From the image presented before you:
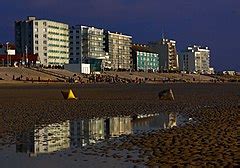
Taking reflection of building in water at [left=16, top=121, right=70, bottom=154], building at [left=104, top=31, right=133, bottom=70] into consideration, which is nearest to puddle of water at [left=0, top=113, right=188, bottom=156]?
reflection of building in water at [left=16, top=121, right=70, bottom=154]

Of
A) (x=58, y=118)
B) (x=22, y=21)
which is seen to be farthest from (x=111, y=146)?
(x=22, y=21)

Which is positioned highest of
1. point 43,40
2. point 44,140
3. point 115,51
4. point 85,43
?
point 43,40

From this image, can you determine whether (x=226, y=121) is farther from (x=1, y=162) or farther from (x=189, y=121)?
(x=1, y=162)

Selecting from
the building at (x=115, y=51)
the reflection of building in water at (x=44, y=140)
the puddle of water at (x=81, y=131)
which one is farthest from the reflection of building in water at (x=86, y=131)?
the building at (x=115, y=51)

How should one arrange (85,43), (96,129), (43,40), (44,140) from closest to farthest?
(44,140), (96,129), (43,40), (85,43)

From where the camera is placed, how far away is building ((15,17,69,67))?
553 feet

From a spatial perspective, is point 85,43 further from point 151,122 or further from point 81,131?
point 81,131

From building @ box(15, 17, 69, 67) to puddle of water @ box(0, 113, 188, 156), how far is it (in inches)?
5865

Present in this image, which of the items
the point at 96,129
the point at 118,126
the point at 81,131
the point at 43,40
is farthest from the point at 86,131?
the point at 43,40

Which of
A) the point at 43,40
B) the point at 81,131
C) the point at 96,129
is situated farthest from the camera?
the point at 43,40

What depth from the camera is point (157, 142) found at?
12328 millimetres

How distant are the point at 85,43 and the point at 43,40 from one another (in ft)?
56.3

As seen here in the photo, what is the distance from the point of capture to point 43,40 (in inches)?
6713

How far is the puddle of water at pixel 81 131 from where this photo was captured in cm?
1205
